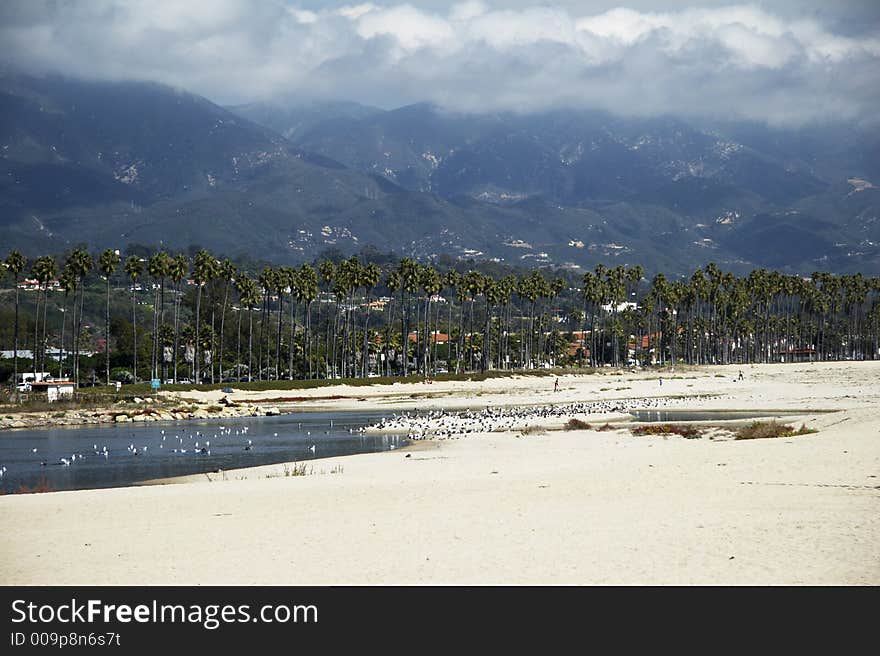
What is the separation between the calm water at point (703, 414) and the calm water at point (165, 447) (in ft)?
53.6

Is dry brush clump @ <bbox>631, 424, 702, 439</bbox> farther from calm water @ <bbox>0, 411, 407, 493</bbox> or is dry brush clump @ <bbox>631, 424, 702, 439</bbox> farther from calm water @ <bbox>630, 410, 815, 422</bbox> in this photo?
calm water @ <bbox>630, 410, 815, 422</bbox>

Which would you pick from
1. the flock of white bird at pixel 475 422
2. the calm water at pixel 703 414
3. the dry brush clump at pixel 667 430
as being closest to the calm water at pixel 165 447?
the flock of white bird at pixel 475 422

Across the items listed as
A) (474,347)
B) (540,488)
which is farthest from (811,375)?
(540,488)

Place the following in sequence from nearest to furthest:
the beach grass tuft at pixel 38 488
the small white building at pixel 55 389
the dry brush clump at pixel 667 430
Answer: the beach grass tuft at pixel 38 488
the dry brush clump at pixel 667 430
the small white building at pixel 55 389

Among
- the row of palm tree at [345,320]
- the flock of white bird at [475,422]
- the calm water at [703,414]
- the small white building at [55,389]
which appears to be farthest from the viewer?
the row of palm tree at [345,320]

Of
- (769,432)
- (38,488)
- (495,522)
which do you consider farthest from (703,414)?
(495,522)

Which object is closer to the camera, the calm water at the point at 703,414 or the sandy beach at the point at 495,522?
the sandy beach at the point at 495,522

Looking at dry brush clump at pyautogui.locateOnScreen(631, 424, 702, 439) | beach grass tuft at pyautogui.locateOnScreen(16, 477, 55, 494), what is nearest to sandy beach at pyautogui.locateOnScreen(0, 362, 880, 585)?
beach grass tuft at pyautogui.locateOnScreen(16, 477, 55, 494)

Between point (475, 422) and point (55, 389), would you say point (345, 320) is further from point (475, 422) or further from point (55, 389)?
point (475, 422)

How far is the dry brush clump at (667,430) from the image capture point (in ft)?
131

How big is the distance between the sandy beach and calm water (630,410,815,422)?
2204cm

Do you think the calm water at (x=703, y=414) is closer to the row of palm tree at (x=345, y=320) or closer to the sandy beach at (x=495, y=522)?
the sandy beach at (x=495, y=522)

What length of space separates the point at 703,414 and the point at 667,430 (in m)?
18.6
